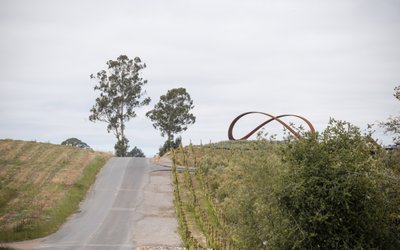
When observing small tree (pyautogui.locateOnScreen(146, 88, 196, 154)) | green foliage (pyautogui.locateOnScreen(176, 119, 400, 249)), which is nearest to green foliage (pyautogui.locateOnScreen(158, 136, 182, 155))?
small tree (pyautogui.locateOnScreen(146, 88, 196, 154))

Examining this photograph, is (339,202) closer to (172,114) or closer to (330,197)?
(330,197)

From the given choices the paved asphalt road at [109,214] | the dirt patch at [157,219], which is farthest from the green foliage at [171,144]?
the dirt patch at [157,219]

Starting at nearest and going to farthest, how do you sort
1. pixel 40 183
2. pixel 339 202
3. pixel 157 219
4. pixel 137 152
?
pixel 339 202
pixel 157 219
pixel 40 183
pixel 137 152

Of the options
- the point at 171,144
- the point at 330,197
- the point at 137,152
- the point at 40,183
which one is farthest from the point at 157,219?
the point at 137,152

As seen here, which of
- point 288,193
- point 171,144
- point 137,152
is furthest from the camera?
point 137,152

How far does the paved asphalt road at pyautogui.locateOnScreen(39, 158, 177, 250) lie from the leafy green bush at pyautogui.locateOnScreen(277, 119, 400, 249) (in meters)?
9.39

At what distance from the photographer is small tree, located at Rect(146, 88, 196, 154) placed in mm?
61906

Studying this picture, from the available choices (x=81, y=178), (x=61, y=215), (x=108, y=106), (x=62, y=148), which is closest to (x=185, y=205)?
(x=61, y=215)

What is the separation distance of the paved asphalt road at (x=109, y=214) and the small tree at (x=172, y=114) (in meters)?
24.1

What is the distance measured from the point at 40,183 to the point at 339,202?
23.5m

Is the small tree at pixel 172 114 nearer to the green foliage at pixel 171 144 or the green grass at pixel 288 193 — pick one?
the green foliage at pixel 171 144

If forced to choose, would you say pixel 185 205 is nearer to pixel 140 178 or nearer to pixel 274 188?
pixel 140 178

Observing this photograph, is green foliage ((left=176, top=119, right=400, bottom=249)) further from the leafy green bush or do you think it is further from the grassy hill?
the grassy hill

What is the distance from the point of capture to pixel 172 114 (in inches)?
2437
